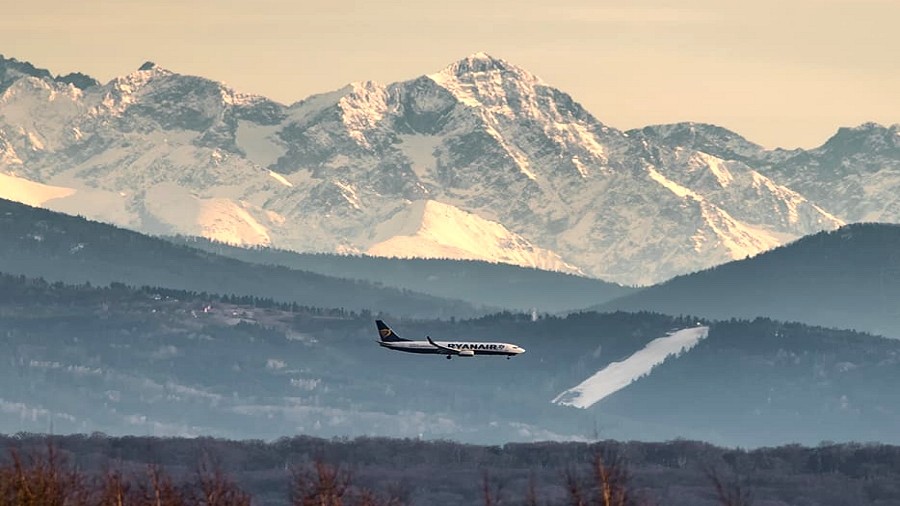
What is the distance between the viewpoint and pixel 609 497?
634 ft

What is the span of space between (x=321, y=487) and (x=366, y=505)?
13.2ft

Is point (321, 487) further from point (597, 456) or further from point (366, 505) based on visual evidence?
point (597, 456)

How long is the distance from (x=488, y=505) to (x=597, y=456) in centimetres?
1094

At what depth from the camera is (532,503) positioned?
189750mm

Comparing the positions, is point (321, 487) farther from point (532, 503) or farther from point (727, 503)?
point (727, 503)

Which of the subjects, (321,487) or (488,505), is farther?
(321,487)

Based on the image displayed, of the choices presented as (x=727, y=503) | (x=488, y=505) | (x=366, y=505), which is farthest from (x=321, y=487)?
(x=727, y=503)

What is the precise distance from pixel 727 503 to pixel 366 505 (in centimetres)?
2539

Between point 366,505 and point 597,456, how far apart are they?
1613cm

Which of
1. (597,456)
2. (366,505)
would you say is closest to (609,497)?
(597,456)

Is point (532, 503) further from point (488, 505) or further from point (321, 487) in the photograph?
point (321, 487)

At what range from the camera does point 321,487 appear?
653 feet

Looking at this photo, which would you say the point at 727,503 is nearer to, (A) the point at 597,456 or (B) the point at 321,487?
(A) the point at 597,456

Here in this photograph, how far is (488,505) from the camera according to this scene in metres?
187
